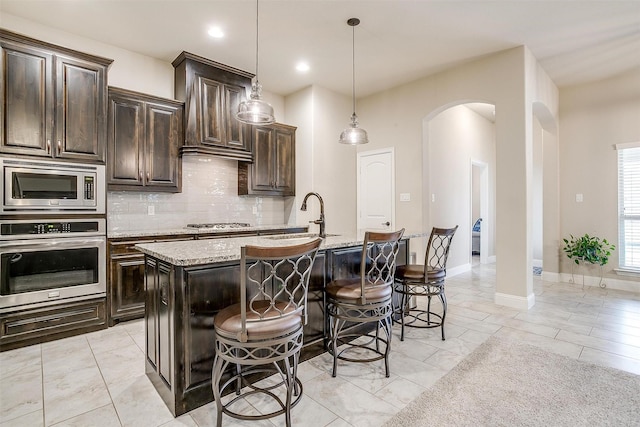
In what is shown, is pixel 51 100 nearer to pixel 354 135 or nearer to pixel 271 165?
pixel 271 165

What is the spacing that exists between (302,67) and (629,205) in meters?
5.18

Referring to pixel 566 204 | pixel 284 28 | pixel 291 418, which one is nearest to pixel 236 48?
pixel 284 28

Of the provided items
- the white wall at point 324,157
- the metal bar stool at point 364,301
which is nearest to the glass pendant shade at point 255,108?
the metal bar stool at point 364,301

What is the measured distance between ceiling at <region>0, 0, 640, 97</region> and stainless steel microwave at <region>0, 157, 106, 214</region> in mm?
1574

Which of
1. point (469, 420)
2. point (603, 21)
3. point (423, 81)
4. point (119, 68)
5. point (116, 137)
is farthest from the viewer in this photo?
point (423, 81)

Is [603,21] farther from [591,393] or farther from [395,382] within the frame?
[395,382]

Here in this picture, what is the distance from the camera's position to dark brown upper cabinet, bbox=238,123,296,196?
16.1 ft

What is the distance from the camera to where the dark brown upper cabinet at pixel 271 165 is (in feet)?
16.1

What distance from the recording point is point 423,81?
4.85 metres

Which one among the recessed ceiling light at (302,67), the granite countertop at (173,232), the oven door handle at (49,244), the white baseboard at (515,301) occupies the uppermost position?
the recessed ceiling light at (302,67)

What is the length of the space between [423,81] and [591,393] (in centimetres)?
418

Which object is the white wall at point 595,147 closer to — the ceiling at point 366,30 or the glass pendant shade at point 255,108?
the ceiling at point 366,30

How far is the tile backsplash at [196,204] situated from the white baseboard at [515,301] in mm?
3474

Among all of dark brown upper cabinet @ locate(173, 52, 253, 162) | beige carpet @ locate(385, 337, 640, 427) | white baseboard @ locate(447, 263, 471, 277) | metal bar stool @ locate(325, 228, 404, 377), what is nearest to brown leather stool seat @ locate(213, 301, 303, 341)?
metal bar stool @ locate(325, 228, 404, 377)
